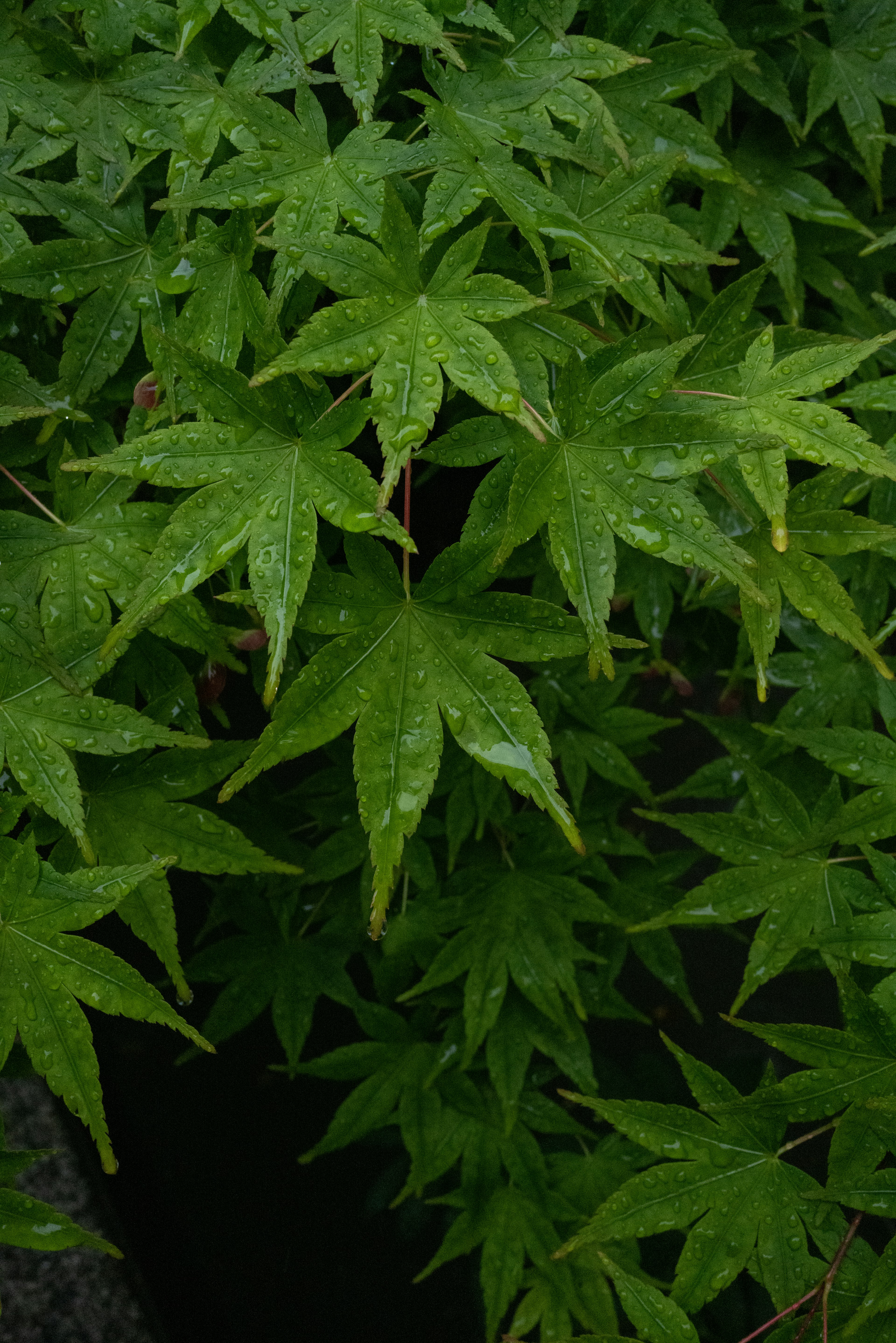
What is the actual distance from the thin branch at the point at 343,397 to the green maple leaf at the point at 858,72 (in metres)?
0.81

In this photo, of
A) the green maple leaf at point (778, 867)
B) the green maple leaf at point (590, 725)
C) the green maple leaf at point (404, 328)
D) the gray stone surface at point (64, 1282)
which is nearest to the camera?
the green maple leaf at point (404, 328)

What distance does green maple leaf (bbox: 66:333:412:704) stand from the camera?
2.77ft

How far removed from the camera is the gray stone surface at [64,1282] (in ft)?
8.84

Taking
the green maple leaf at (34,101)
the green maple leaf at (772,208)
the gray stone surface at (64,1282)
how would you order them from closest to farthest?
1. the green maple leaf at (34,101)
2. the green maple leaf at (772,208)
3. the gray stone surface at (64,1282)

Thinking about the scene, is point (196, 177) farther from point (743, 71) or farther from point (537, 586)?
point (743, 71)

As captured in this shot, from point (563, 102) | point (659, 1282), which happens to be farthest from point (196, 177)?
point (659, 1282)

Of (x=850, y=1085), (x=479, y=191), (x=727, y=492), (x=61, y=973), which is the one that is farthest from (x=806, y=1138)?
(x=479, y=191)

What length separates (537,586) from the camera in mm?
1326

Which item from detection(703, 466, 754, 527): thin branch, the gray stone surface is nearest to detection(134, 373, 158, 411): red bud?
detection(703, 466, 754, 527): thin branch

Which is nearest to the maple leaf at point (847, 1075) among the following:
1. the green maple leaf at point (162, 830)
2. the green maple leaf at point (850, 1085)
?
the green maple leaf at point (850, 1085)

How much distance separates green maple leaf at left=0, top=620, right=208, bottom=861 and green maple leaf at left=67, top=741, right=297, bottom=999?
7 centimetres

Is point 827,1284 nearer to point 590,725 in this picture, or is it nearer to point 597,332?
point 590,725

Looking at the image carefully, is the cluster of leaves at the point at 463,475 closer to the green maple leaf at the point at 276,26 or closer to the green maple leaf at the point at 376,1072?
the green maple leaf at the point at 276,26

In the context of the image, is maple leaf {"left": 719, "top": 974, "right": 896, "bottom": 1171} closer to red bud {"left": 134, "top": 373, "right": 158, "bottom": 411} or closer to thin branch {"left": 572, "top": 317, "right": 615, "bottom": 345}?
thin branch {"left": 572, "top": 317, "right": 615, "bottom": 345}
